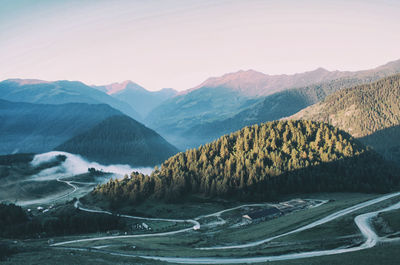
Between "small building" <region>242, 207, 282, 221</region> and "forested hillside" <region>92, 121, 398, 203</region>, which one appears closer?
"small building" <region>242, 207, 282, 221</region>

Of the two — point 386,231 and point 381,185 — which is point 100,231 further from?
point 381,185

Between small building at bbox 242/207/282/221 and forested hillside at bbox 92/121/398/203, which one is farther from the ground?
forested hillside at bbox 92/121/398/203

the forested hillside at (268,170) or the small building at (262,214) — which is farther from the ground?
the forested hillside at (268,170)

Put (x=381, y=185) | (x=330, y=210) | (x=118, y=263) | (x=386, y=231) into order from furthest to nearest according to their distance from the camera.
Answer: (x=381, y=185) < (x=330, y=210) < (x=386, y=231) < (x=118, y=263)

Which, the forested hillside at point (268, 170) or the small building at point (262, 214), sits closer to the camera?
the small building at point (262, 214)

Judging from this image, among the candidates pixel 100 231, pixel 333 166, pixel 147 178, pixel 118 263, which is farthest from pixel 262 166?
pixel 118 263
